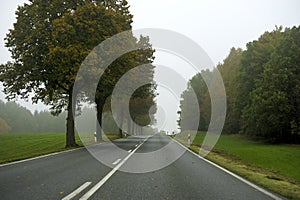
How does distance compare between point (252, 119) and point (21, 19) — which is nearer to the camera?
point (21, 19)

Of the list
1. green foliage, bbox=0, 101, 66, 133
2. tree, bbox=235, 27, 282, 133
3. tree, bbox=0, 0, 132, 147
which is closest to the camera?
tree, bbox=0, 0, 132, 147

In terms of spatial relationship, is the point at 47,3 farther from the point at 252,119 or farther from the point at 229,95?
the point at 229,95

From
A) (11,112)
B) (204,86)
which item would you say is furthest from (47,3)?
(11,112)

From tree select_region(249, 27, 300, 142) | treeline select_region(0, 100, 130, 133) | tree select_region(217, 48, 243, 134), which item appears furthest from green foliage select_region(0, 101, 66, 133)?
tree select_region(249, 27, 300, 142)

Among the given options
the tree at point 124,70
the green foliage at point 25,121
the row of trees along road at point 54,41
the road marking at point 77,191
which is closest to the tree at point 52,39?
the row of trees along road at point 54,41

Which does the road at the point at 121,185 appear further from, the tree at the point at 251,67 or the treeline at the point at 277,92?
the tree at the point at 251,67

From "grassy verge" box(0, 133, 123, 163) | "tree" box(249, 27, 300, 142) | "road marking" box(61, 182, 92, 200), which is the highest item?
"tree" box(249, 27, 300, 142)

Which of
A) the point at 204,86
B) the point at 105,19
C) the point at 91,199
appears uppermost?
the point at 204,86

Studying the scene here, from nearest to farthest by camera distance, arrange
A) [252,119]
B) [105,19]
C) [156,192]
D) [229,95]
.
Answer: [156,192], [105,19], [252,119], [229,95]

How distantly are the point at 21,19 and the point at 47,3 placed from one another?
214 cm

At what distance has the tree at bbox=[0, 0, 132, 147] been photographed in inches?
756

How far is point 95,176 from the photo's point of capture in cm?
859

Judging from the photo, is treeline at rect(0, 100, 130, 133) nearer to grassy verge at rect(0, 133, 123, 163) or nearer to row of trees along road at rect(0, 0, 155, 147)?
grassy verge at rect(0, 133, 123, 163)

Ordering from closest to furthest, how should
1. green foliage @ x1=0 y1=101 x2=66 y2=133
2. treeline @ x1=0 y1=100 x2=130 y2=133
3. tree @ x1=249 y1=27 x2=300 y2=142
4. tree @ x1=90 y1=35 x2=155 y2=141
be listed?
tree @ x1=90 y1=35 x2=155 y2=141 < tree @ x1=249 y1=27 x2=300 y2=142 < treeline @ x1=0 y1=100 x2=130 y2=133 < green foliage @ x1=0 y1=101 x2=66 y2=133
